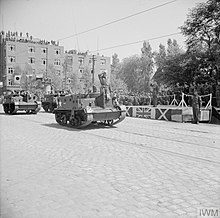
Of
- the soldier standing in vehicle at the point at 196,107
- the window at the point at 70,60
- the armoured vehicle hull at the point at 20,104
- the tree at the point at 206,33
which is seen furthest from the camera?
the window at the point at 70,60

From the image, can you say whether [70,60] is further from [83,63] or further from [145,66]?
[145,66]

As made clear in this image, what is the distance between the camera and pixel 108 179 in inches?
200

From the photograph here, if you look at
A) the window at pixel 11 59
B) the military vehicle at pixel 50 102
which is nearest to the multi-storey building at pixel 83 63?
the window at pixel 11 59

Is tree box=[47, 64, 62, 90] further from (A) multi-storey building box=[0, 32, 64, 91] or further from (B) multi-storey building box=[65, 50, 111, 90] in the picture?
(B) multi-storey building box=[65, 50, 111, 90]

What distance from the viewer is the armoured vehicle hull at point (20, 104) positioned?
63.6 ft

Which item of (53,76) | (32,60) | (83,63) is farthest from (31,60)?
(83,63)

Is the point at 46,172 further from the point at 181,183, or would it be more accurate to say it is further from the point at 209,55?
the point at 209,55

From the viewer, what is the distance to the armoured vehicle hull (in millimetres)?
19375

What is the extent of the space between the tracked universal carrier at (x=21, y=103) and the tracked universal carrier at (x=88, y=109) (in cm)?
691

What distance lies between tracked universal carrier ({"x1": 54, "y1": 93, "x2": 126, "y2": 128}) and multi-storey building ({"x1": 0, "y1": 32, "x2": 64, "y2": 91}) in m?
44.7

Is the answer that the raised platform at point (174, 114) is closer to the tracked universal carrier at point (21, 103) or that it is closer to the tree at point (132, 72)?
the tracked universal carrier at point (21, 103)

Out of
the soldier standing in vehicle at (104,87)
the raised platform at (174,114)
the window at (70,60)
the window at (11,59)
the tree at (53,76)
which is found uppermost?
the window at (70,60)

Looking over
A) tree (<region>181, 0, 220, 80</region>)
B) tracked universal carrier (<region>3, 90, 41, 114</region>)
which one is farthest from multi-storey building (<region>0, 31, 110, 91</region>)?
tracked universal carrier (<region>3, 90, 41, 114</region>)

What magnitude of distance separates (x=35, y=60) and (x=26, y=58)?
6.24 ft
